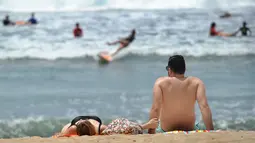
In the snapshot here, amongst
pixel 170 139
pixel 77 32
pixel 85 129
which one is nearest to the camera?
pixel 170 139

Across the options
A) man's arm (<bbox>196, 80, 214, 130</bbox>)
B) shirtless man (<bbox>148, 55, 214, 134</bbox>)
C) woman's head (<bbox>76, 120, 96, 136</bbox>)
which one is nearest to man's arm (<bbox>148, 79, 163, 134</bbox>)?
shirtless man (<bbox>148, 55, 214, 134</bbox>)

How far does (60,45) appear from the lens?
14211mm

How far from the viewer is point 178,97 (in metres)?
3.32

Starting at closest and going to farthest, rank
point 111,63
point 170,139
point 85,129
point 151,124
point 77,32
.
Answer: point 170,139, point 151,124, point 85,129, point 111,63, point 77,32

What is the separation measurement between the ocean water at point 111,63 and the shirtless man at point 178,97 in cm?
220

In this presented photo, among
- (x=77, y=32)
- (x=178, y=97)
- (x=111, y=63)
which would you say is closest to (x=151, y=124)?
(x=178, y=97)

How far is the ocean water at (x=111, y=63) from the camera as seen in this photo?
6.27 meters

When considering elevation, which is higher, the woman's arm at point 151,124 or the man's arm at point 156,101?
the man's arm at point 156,101

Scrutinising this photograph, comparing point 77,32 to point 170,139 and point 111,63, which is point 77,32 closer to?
point 111,63

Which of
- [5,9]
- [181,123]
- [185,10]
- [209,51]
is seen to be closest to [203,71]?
[209,51]

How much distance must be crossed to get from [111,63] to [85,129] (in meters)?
8.01

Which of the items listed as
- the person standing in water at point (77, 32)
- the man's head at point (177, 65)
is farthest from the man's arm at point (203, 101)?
the person standing in water at point (77, 32)

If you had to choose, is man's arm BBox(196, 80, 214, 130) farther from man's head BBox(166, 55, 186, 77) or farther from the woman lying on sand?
the woman lying on sand

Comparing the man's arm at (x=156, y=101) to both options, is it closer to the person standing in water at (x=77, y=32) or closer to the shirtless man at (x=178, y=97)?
the shirtless man at (x=178, y=97)
